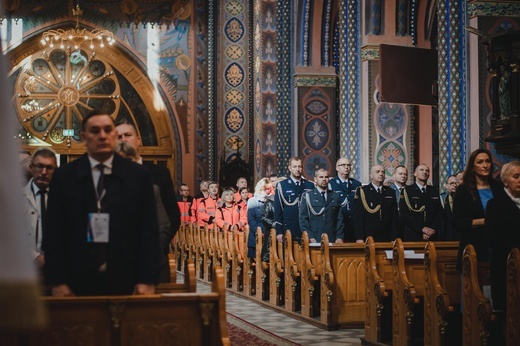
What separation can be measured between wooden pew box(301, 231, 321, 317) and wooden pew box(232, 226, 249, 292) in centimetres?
349

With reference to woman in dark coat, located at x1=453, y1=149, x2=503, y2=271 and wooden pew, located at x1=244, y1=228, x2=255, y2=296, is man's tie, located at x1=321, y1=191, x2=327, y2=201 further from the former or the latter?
woman in dark coat, located at x1=453, y1=149, x2=503, y2=271

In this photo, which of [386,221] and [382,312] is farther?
[386,221]

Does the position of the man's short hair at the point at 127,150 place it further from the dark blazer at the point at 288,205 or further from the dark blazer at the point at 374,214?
the dark blazer at the point at 288,205

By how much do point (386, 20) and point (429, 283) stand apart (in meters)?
9.41

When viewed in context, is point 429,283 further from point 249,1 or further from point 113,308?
point 249,1

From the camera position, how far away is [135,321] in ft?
15.7

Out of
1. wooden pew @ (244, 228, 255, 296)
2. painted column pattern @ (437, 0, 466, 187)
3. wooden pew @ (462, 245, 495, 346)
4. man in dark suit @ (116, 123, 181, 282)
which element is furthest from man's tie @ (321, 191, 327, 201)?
man in dark suit @ (116, 123, 181, 282)

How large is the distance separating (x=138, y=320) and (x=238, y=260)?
10.4m

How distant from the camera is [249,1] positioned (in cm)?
→ 2683

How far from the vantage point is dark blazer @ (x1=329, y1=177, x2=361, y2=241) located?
13039mm

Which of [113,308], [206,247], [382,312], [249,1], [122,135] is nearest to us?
[113,308]

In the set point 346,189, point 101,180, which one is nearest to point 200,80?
point 346,189

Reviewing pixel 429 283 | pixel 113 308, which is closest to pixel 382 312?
pixel 429 283

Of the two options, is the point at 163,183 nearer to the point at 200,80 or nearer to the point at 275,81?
the point at 275,81
